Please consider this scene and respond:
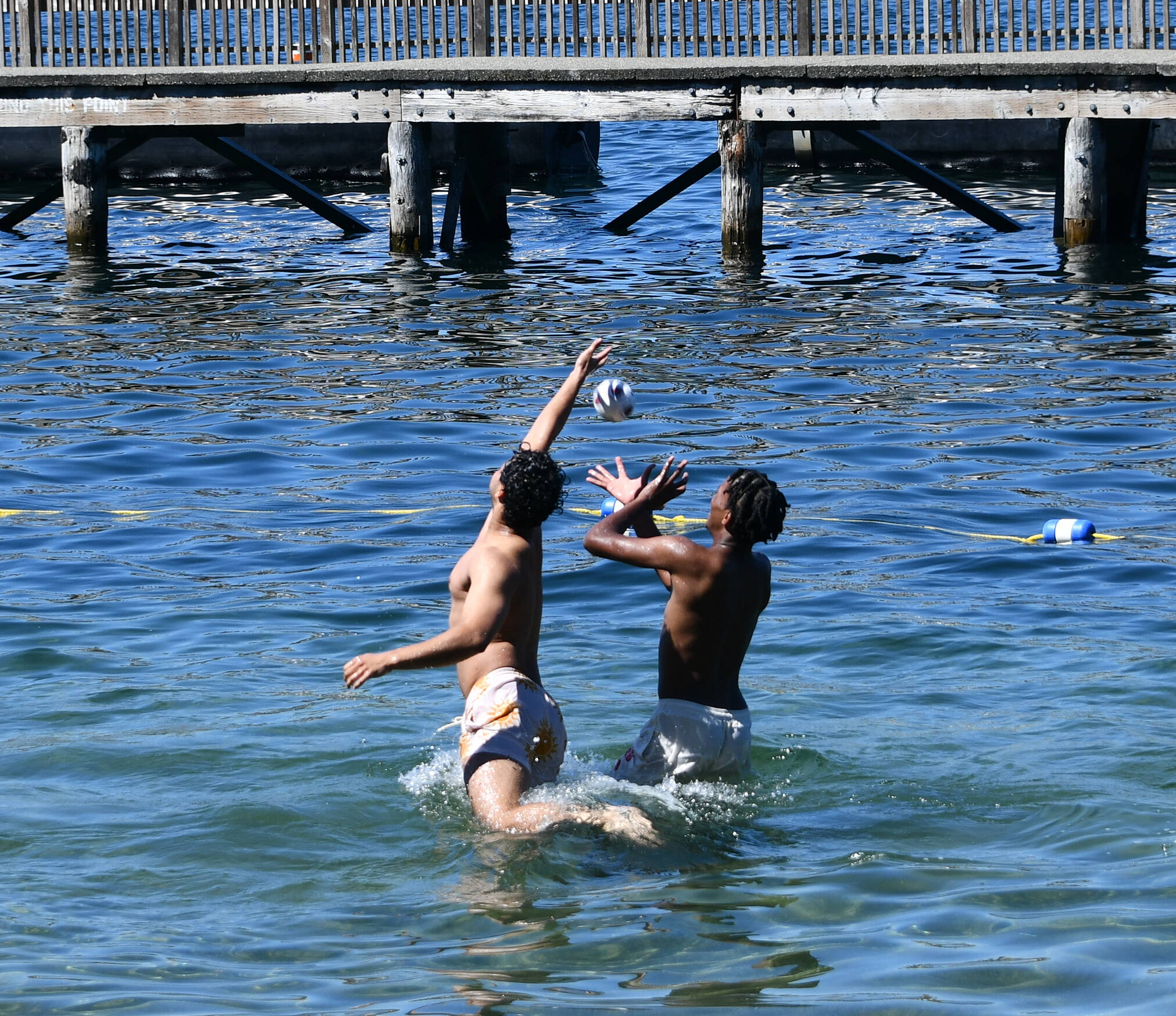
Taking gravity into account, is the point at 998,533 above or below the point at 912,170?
below

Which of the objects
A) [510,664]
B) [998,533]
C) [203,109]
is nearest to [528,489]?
Answer: [510,664]

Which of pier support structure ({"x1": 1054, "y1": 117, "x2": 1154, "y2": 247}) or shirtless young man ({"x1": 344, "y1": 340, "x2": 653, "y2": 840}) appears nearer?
shirtless young man ({"x1": 344, "y1": 340, "x2": 653, "y2": 840})

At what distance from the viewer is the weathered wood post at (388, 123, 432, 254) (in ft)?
65.5

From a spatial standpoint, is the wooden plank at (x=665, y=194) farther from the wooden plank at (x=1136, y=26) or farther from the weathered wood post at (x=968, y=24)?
the wooden plank at (x=1136, y=26)

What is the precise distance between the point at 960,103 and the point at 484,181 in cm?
677

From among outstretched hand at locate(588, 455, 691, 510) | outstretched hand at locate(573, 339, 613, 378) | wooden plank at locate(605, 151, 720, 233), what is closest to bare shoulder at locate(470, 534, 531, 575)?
outstretched hand at locate(588, 455, 691, 510)

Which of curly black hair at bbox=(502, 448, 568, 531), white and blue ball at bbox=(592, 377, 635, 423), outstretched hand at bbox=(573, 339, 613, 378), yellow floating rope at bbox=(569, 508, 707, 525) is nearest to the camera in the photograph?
curly black hair at bbox=(502, 448, 568, 531)

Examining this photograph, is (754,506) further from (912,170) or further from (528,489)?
(912,170)

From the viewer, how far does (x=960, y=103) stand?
1828 centimetres

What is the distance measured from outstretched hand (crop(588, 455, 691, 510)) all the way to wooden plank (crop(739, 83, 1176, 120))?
12047 millimetres

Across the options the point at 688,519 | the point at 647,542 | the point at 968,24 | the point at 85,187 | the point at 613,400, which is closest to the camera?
the point at 647,542

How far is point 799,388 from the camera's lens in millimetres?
14734

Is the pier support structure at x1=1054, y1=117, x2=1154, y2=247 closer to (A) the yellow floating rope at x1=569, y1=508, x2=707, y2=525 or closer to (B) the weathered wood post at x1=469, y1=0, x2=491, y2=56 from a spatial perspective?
(B) the weathered wood post at x1=469, y1=0, x2=491, y2=56

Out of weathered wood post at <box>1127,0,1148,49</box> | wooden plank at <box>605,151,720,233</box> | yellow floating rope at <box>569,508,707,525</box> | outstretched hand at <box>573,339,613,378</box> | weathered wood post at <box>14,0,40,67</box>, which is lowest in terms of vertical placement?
yellow floating rope at <box>569,508,707,525</box>
